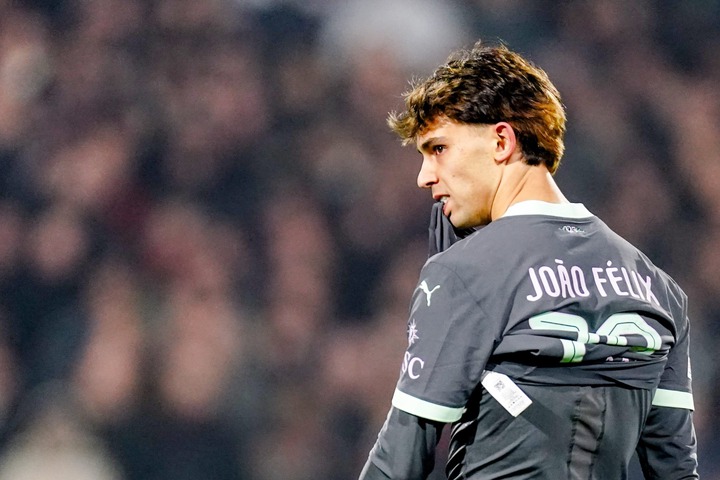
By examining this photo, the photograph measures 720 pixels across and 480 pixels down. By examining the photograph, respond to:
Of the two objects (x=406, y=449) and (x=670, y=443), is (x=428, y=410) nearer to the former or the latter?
(x=406, y=449)

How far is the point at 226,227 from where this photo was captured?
2.72m

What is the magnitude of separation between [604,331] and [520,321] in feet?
0.41

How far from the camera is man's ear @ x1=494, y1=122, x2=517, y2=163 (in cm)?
137

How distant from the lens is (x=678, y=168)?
10.1 feet

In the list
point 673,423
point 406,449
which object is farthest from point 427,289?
point 673,423

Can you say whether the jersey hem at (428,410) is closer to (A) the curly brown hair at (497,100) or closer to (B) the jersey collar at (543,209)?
(B) the jersey collar at (543,209)

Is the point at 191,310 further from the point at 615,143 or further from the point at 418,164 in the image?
the point at 615,143

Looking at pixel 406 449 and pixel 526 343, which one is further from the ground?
pixel 526 343

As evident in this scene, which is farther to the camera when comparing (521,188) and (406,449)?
(521,188)

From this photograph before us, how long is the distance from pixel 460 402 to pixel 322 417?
4.87 feet

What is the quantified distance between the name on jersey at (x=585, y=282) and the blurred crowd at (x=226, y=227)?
145cm

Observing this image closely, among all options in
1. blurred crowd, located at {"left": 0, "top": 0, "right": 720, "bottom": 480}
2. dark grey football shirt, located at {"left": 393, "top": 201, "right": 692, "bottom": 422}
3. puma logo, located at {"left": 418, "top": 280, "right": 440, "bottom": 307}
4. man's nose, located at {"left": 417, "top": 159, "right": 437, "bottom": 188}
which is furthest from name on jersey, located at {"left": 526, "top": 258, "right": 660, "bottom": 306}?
blurred crowd, located at {"left": 0, "top": 0, "right": 720, "bottom": 480}

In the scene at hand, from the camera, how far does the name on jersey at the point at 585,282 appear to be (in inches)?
48.9

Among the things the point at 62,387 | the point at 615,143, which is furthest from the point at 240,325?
the point at 615,143
